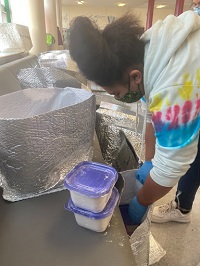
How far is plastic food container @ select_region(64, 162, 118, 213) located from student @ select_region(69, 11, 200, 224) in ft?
0.53

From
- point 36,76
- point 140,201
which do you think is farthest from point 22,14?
point 140,201

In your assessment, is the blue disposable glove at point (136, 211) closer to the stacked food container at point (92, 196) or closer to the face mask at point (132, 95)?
the stacked food container at point (92, 196)

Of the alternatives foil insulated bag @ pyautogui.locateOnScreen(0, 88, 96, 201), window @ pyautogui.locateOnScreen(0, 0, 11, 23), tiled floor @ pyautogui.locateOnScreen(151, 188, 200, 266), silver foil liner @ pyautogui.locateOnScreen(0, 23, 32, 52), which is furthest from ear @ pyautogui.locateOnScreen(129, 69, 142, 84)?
window @ pyautogui.locateOnScreen(0, 0, 11, 23)

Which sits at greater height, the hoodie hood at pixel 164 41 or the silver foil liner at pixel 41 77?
the hoodie hood at pixel 164 41

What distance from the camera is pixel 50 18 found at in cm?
352

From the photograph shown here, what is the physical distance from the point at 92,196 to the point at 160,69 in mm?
315

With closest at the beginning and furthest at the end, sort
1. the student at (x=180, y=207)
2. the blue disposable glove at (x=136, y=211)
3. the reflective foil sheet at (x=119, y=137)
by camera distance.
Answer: the blue disposable glove at (x=136, y=211)
the reflective foil sheet at (x=119, y=137)
the student at (x=180, y=207)

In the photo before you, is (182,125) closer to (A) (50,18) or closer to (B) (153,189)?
(B) (153,189)

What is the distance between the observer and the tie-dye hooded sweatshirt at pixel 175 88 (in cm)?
48

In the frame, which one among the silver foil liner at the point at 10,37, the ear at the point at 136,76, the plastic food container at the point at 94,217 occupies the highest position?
the silver foil liner at the point at 10,37

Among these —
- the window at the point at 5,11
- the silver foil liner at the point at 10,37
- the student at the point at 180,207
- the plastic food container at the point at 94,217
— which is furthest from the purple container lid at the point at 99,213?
the window at the point at 5,11

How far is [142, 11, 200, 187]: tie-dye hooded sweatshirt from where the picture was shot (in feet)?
1.57

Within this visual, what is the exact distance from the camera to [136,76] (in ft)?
1.86

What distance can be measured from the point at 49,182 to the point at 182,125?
1.11 feet
